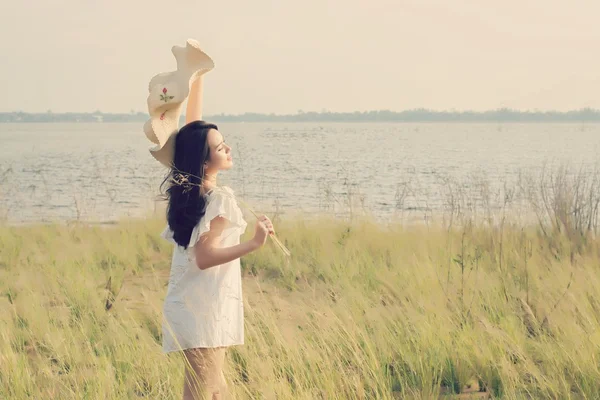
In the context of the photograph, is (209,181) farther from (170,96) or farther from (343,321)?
(343,321)

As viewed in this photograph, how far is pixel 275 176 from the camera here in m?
21.4

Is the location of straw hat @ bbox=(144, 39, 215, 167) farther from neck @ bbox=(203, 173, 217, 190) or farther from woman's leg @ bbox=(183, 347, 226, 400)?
woman's leg @ bbox=(183, 347, 226, 400)

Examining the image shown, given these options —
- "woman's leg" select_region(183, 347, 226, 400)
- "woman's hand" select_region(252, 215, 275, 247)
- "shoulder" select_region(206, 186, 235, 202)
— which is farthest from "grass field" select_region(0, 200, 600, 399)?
"shoulder" select_region(206, 186, 235, 202)

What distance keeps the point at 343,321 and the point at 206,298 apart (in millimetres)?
1980

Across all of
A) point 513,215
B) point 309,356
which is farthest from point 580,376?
point 513,215

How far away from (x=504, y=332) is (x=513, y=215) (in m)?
4.29

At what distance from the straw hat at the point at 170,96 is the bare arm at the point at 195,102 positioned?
5.4 inches

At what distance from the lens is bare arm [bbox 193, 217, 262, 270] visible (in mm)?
3061

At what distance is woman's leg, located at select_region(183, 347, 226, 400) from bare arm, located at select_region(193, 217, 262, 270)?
1.35 feet

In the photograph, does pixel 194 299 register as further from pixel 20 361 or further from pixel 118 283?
pixel 118 283

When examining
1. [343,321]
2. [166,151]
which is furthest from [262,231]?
[343,321]

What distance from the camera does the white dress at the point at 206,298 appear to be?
3.18 m

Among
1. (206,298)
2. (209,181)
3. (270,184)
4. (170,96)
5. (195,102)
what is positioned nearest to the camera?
(206,298)

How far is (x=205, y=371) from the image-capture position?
327 cm
